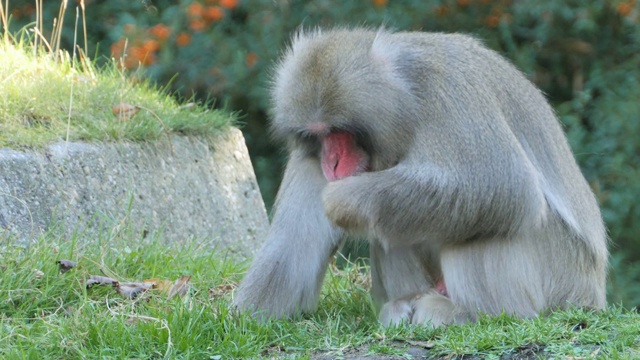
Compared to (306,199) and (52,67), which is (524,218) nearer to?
(306,199)

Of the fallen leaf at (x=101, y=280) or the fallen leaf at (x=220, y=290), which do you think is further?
the fallen leaf at (x=220, y=290)

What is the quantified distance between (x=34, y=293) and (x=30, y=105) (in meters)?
1.95

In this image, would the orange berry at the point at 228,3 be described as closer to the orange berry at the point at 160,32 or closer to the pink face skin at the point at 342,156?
the orange berry at the point at 160,32

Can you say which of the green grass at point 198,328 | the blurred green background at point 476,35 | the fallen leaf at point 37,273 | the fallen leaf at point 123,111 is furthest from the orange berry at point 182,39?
the fallen leaf at point 37,273

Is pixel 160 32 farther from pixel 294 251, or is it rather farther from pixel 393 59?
pixel 393 59

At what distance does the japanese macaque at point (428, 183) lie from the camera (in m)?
5.40

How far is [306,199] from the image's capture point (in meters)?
5.95

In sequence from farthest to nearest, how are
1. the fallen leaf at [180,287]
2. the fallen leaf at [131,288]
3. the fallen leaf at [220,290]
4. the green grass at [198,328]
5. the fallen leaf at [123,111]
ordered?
the fallen leaf at [123,111], the fallen leaf at [220,290], the fallen leaf at [180,287], the fallen leaf at [131,288], the green grass at [198,328]

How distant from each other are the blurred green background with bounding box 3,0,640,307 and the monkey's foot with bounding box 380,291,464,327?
5.28m

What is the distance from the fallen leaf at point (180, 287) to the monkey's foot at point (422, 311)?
3.74 feet

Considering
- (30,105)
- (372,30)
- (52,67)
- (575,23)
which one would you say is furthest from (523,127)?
(575,23)

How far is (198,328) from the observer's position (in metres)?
5.23

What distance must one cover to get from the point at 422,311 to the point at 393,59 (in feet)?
4.27

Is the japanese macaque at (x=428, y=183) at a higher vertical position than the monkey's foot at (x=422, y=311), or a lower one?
higher
